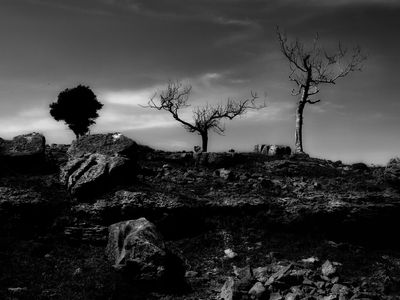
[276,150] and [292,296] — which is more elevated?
[276,150]

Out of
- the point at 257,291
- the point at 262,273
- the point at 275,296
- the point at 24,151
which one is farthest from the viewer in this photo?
the point at 24,151

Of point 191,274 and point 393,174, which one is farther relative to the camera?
point 393,174

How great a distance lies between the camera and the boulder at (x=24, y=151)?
71.9 ft

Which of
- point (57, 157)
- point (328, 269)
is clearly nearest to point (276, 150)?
point (57, 157)

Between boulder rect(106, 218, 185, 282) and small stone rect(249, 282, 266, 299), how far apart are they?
272 cm

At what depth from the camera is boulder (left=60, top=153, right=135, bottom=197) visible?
64.0 ft

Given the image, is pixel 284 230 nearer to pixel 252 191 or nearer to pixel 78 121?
pixel 252 191

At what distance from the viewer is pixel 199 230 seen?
1891 centimetres

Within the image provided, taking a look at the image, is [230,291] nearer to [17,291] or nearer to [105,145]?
[17,291]

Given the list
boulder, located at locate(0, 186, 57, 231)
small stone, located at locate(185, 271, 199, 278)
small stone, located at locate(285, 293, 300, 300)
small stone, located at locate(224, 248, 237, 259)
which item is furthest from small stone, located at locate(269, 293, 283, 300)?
boulder, located at locate(0, 186, 57, 231)

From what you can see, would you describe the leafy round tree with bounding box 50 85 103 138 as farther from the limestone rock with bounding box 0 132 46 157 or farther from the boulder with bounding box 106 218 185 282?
the boulder with bounding box 106 218 185 282

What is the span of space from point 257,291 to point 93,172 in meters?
10.5

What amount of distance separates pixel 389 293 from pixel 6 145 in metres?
20.2

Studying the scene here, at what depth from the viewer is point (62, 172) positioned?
69.5 ft
